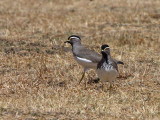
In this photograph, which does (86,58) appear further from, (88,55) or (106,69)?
(106,69)

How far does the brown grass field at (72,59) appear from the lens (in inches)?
361

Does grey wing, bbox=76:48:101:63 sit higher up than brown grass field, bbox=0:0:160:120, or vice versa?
grey wing, bbox=76:48:101:63

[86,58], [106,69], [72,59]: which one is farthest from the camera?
[72,59]

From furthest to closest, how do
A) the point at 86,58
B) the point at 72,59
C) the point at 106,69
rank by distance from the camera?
the point at 72,59, the point at 86,58, the point at 106,69

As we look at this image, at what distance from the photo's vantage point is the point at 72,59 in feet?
45.6

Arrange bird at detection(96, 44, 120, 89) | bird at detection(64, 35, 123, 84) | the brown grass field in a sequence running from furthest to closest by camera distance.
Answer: bird at detection(64, 35, 123, 84), bird at detection(96, 44, 120, 89), the brown grass field

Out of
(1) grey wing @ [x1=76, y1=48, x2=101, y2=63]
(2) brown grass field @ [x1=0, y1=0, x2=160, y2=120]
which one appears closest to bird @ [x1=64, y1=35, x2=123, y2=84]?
(1) grey wing @ [x1=76, y1=48, x2=101, y2=63]

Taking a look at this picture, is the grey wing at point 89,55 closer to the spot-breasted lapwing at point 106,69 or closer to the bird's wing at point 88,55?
the bird's wing at point 88,55

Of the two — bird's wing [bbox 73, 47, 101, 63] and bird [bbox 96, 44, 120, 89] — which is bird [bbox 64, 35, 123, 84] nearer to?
bird's wing [bbox 73, 47, 101, 63]

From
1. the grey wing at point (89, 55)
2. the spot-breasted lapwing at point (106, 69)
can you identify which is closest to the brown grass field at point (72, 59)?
the spot-breasted lapwing at point (106, 69)

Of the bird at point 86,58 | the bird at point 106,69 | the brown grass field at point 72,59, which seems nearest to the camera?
the brown grass field at point 72,59

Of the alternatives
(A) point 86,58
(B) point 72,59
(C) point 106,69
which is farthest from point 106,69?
(B) point 72,59

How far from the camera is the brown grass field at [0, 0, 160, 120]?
9.17 meters

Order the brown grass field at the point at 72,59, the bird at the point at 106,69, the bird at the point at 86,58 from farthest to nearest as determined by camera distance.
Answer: the bird at the point at 86,58 → the bird at the point at 106,69 → the brown grass field at the point at 72,59
